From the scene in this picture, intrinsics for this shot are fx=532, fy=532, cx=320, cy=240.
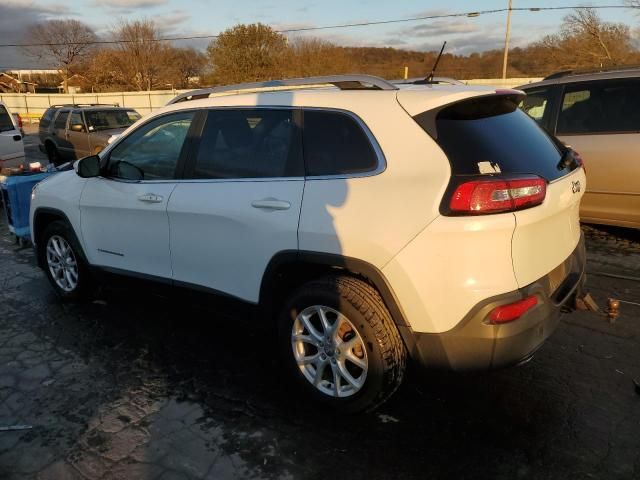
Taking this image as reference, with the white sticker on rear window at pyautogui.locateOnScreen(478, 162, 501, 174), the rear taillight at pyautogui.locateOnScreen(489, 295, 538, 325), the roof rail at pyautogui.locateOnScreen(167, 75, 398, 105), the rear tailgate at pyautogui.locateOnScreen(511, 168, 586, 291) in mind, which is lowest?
the rear taillight at pyautogui.locateOnScreen(489, 295, 538, 325)

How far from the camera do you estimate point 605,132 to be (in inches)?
217

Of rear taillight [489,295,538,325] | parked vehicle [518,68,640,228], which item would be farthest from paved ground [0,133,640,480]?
parked vehicle [518,68,640,228]

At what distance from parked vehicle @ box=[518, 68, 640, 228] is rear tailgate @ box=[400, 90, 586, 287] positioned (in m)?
2.67

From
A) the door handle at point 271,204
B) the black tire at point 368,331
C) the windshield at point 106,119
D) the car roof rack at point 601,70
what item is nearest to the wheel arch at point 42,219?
the door handle at point 271,204

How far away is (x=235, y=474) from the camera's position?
254 cm

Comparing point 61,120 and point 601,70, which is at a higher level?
point 601,70

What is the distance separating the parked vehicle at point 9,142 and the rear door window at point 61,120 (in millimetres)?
4108

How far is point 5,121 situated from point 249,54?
3494 centimetres

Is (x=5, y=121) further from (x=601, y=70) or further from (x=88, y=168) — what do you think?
(x=601, y=70)

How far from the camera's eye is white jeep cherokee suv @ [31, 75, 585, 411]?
2496 mm

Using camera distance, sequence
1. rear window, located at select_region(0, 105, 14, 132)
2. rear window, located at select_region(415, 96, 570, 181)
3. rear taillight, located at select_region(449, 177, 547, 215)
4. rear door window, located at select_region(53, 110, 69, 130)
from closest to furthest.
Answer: rear taillight, located at select_region(449, 177, 547, 215) < rear window, located at select_region(415, 96, 570, 181) < rear window, located at select_region(0, 105, 14, 132) < rear door window, located at select_region(53, 110, 69, 130)

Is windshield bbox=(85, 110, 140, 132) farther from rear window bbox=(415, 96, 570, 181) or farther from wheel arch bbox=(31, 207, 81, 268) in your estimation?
rear window bbox=(415, 96, 570, 181)

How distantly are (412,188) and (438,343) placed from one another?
77cm

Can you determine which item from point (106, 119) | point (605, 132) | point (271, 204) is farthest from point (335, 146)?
point (106, 119)
